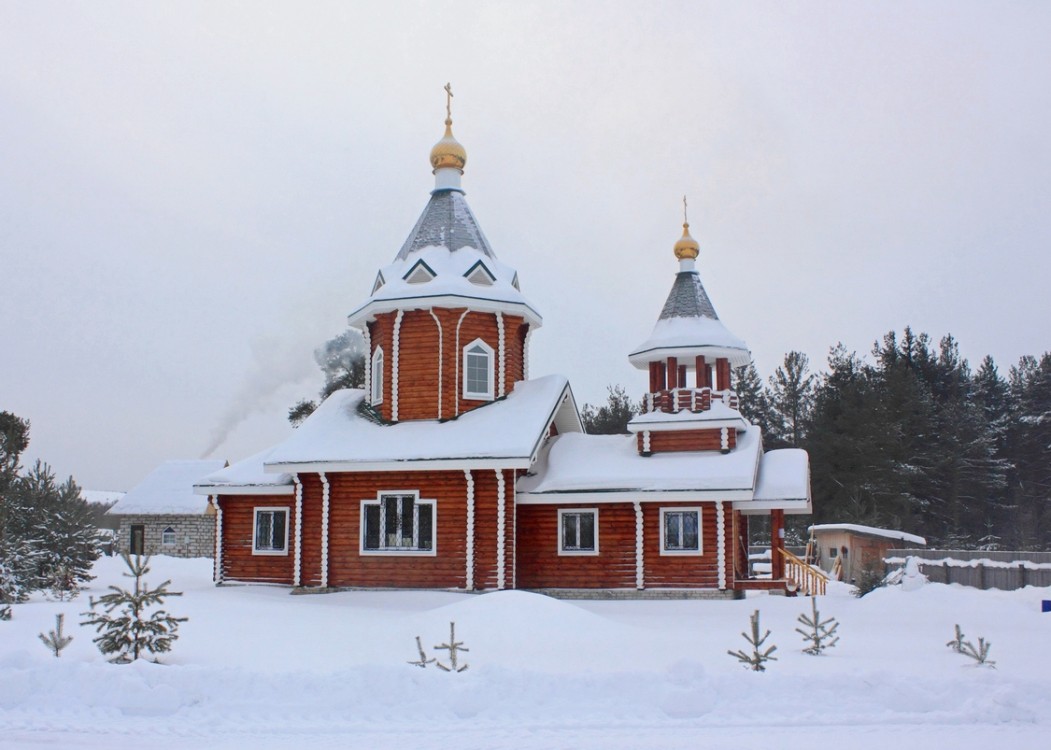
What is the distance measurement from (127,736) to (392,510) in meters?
12.8

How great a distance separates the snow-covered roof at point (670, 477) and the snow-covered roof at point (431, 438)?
1.16 meters

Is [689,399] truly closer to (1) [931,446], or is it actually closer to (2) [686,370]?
(2) [686,370]

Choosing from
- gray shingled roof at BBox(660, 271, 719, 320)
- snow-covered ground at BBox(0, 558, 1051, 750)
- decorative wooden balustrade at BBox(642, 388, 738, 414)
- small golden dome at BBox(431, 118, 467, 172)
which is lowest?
snow-covered ground at BBox(0, 558, 1051, 750)

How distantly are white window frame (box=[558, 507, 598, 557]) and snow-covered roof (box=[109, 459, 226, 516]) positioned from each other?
78.5 ft

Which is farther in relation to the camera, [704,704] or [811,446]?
[811,446]

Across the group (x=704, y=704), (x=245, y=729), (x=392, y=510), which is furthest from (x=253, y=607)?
(x=704, y=704)

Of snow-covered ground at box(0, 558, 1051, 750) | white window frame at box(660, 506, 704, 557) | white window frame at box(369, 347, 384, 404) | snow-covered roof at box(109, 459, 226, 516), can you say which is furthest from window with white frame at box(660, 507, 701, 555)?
snow-covered roof at box(109, 459, 226, 516)

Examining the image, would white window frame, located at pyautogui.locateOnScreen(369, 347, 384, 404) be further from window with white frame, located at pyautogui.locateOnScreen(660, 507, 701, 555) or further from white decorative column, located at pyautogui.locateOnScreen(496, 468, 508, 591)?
window with white frame, located at pyautogui.locateOnScreen(660, 507, 701, 555)

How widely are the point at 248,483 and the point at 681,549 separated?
403 inches

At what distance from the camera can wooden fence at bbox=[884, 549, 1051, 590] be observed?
20.6m

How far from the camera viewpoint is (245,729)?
832cm

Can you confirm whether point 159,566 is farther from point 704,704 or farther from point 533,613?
point 704,704

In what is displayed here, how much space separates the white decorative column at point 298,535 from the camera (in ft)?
68.9

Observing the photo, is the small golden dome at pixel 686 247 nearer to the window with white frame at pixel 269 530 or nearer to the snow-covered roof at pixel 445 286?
the snow-covered roof at pixel 445 286
